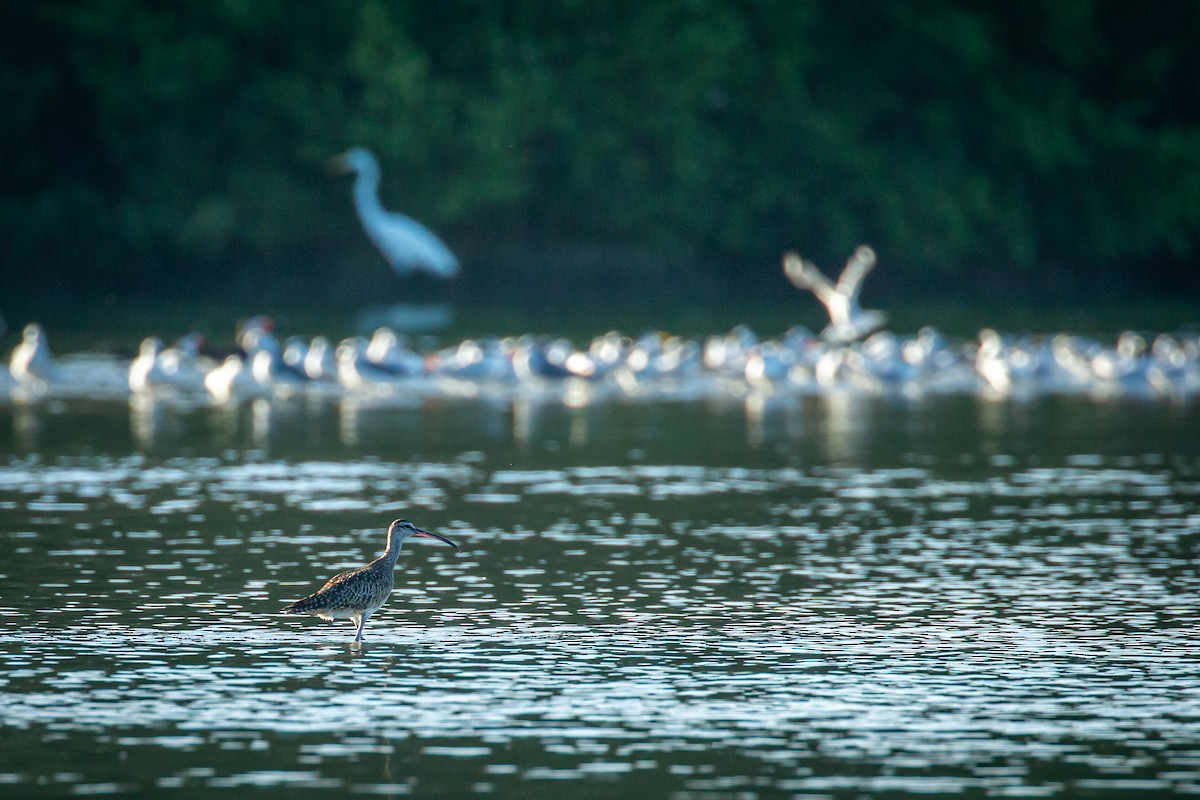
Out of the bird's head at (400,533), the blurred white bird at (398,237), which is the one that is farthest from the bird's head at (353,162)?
the bird's head at (400,533)

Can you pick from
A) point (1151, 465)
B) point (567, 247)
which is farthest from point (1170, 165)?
point (1151, 465)

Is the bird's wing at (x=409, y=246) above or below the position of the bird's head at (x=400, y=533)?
above

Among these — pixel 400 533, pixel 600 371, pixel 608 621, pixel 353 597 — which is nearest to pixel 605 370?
pixel 600 371

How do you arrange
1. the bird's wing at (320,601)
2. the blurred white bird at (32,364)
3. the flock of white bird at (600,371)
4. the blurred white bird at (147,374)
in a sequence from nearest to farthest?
the bird's wing at (320,601)
the blurred white bird at (32,364)
the blurred white bird at (147,374)
the flock of white bird at (600,371)

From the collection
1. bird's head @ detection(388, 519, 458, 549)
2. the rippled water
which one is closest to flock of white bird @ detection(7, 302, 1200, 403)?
the rippled water

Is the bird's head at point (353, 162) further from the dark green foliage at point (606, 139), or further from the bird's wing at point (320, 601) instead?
the bird's wing at point (320, 601)

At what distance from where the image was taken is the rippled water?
7949 millimetres

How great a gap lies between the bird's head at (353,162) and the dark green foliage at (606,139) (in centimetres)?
52

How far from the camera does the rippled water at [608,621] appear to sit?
795cm

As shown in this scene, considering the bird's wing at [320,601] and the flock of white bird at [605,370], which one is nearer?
the bird's wing at [320,601]

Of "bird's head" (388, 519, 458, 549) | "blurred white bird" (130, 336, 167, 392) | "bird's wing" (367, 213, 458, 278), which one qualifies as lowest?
"bird's head" (388, 519, 458, 549)

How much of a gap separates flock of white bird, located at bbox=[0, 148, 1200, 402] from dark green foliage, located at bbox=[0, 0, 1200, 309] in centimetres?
1666

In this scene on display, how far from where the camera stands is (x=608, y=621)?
35.1ft

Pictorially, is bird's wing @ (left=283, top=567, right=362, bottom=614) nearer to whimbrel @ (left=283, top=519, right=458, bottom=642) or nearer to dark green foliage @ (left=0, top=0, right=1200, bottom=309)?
whimbrel @ (left=283, top=519, right=458, bottom=642)
